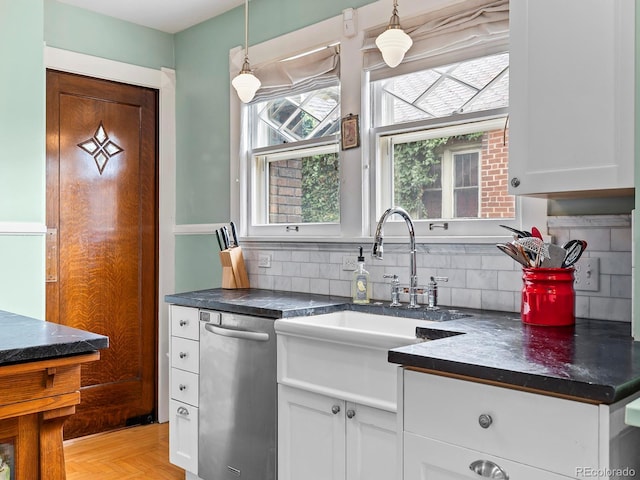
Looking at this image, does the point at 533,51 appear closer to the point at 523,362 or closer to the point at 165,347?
the point at 523,362

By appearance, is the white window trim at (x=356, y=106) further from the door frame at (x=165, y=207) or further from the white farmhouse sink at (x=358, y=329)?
the door frame at (x=165, y=207)

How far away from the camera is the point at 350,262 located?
9.80 feet

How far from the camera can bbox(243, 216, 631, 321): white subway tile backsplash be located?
6.89 feet

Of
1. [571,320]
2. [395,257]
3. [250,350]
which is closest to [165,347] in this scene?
[250,350]

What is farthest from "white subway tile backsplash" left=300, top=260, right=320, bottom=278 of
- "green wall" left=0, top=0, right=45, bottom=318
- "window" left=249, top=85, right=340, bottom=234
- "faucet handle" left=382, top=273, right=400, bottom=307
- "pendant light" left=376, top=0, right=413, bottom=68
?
"green wall" left=0, top=0, right=45, bottom=318

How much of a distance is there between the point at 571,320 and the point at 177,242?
2801 mm

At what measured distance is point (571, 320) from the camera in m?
1.96

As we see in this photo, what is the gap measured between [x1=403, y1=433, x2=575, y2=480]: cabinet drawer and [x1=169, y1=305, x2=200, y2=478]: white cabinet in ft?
5.41

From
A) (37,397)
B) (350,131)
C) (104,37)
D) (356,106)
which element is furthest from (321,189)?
(37,397)

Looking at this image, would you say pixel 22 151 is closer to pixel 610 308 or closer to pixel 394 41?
pixel 394 41

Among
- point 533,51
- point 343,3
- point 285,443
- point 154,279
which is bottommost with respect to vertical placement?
point 285,443

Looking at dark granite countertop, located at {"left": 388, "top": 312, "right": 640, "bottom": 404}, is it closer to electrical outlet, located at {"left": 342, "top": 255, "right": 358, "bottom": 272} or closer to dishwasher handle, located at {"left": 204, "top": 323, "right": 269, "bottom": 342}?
dishwasher handle, located at {"left": 204, "top": 323, "right": 269, "bottom": 342}

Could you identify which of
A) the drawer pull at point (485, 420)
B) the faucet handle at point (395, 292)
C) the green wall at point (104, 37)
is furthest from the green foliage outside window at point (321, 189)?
the drawer pull at point (485, 420)

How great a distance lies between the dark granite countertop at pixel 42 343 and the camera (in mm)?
1607
